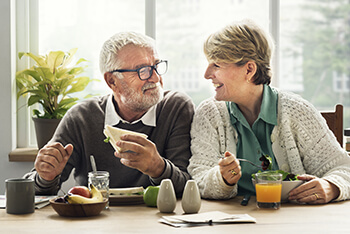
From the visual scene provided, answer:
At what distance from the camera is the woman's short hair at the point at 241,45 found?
2260 millimetres

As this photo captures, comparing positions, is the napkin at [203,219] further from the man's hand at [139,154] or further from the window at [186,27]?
the window at [186,27]

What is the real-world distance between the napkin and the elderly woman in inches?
16.3

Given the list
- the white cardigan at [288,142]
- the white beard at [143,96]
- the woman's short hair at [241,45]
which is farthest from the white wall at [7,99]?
the woman's short hair at [241,45]

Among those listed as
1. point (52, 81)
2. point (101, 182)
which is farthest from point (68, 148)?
point (52, 81)

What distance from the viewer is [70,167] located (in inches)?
94.6

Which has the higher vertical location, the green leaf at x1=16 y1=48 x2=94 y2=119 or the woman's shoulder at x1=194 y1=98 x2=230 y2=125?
the green leaf at x1=16 y1=48 x2=94 y2=119

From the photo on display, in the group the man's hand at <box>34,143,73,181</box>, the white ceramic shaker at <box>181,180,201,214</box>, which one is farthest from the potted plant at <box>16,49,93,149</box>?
the white ceramic shaker at <box>181,180,201,214</box>

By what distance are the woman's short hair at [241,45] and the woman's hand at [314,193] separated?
0.58 metres

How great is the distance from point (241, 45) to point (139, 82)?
50cm

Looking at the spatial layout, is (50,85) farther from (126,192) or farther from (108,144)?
(126,192)

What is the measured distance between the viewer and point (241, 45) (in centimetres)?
226

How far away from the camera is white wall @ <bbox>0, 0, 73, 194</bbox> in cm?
315

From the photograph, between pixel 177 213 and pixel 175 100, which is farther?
pixel 175 100

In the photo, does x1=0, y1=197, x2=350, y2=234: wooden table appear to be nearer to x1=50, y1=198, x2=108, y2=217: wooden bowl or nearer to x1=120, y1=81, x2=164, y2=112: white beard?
x1=50, y1=198, x2=108, y2=217: wooden bowl
